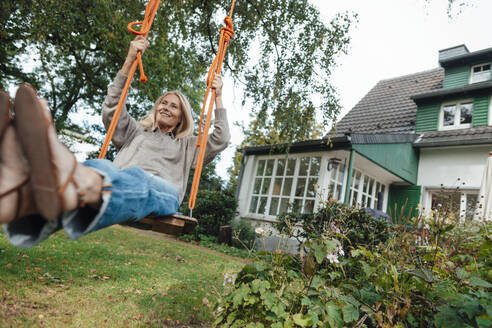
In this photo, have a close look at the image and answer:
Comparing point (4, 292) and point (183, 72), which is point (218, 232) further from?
point (4, 292)

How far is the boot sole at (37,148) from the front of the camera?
2.84ft

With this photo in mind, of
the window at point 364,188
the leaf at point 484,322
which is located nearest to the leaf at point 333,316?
the leaf at point 484,322

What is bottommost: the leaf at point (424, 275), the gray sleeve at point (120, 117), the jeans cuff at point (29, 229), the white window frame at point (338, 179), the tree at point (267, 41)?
the jeans cuff at point (29, 229)

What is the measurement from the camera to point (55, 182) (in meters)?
0.88

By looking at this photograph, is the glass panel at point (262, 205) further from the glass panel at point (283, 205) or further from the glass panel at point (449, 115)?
the glass panel at point (449, 115)

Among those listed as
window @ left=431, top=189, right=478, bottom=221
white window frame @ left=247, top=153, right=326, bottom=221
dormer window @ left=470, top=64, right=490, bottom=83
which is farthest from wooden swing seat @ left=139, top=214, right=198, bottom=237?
dormer window @ left=470, top=64, right=490, bottom=83

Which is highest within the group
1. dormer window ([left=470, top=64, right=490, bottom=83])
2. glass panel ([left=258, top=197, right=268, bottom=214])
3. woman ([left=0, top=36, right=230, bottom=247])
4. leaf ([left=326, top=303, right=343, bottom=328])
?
dormer window ([left=470, top=64, right=490, bottom=83])

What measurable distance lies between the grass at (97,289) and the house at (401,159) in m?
4.31

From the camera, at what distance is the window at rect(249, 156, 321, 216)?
8000mm

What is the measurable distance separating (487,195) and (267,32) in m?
5.10

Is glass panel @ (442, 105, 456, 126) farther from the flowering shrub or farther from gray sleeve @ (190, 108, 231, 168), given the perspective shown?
gray sleeve @ (190, 108, 231, 168)

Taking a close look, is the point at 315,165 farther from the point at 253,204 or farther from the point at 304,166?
the point at 253,204

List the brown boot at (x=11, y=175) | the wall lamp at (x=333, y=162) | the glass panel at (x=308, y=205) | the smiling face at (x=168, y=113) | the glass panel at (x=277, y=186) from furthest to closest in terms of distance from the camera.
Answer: the glass panel at (x=277, y=186), the glass panel at (x=308, y=205), the wall lamp at (x=333, y=162), the smiling face at (x=168, y=113), the brown boot at (x=11, y=175)

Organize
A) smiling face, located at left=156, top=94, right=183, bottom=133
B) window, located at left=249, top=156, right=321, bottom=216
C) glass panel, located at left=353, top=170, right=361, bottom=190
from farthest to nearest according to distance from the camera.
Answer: glass panel, located at left=353, top=170, right=361, bottom=190, window, located at left=249, top=156, right=321, bottom=216, smiling face, located at left=156, top=94, right=183, bottom=133
